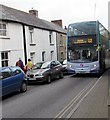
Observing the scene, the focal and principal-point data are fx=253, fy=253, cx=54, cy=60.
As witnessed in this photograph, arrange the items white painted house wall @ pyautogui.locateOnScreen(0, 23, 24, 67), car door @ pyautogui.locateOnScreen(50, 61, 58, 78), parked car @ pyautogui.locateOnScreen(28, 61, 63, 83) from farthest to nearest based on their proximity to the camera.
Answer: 1. white painted house wall @ pyautogui.locateOnScreen(0, 23, 24, 67)
2. car door @ pyautogui.locateOnScreen(50, 61, 58, 78)
3. parked car @ pyautogui.locateOnScreen(28, 61, 63, 83)

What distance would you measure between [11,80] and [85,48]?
8909 millimetres

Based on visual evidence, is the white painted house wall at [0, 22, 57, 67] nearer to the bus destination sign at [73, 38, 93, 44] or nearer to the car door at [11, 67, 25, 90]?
the bus destination sign at [73, 38, 93, 44]

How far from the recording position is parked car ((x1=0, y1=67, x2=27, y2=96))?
11.3 metres

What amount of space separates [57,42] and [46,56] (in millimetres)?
5274

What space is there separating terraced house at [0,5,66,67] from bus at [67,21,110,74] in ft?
16.8

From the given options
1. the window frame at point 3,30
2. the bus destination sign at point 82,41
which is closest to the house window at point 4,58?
the window frame at point 3,30

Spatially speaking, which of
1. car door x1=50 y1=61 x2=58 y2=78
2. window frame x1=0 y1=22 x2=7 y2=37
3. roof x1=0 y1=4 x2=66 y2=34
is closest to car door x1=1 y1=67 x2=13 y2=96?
car door x1=50 y1=61 x2=58 y2=78

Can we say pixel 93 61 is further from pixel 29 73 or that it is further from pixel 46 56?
pixel 46 56

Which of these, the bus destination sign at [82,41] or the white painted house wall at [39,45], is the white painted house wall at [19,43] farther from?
the bus destination sign at [82,41]

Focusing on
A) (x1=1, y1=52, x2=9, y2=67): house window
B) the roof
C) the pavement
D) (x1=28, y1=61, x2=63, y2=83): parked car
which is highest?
the roof

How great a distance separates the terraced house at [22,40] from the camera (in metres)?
20.9

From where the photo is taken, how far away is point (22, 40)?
78.1ft

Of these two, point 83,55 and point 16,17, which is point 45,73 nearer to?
point 83,55

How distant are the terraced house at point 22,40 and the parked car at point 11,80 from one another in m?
7.48
